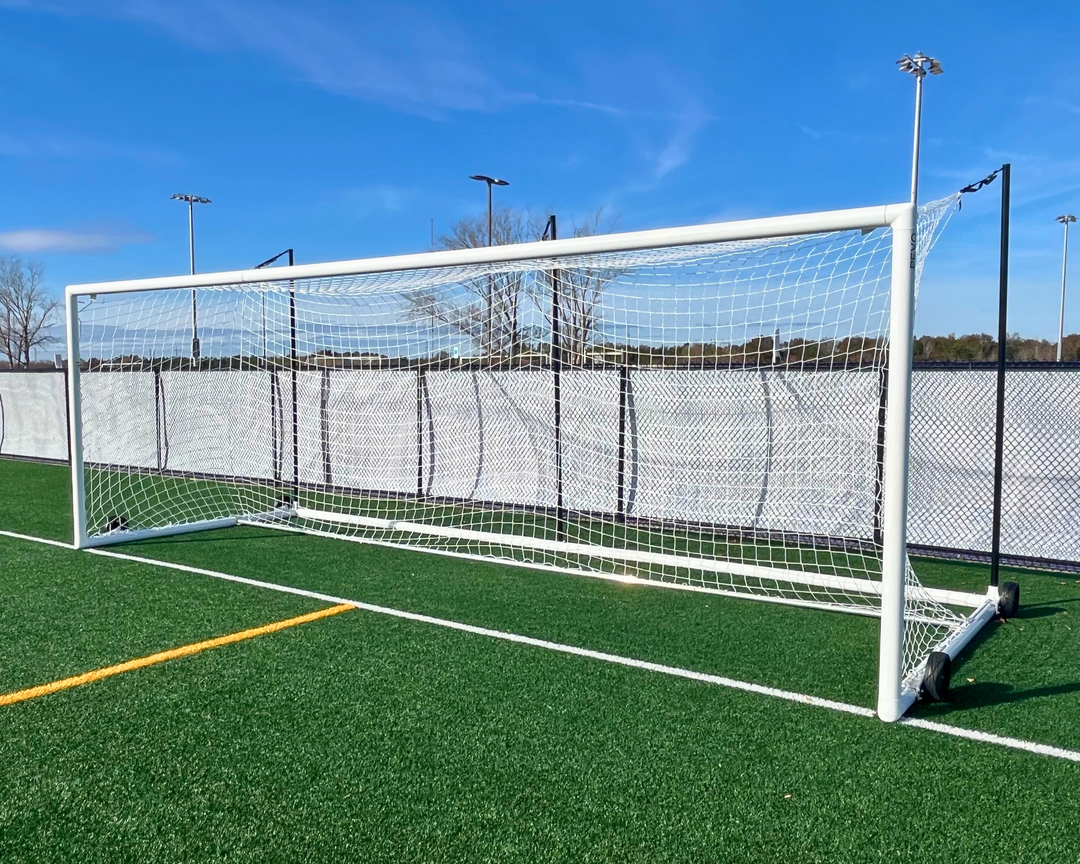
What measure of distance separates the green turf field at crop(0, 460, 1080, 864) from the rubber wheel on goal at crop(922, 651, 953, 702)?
2.8 inches

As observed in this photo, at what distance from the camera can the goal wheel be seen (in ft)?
17.0

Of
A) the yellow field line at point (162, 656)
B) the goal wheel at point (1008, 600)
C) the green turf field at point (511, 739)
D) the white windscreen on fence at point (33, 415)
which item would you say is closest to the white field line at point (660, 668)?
the green turf field at point (511, 739)

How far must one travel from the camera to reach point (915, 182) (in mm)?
22516

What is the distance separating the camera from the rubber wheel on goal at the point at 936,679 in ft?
12.4

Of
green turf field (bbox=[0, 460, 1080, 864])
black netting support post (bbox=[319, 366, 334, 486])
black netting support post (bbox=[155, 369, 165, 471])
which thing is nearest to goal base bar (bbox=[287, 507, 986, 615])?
green turf field (bbox=[0, 460, 1080, 864])

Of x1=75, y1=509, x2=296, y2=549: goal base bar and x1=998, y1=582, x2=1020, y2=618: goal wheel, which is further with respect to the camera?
x1=75, y1=509, x2=296, y2=549: goal base bar

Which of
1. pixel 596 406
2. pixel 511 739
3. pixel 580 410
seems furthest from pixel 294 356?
pixel 511 739

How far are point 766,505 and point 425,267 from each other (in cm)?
390

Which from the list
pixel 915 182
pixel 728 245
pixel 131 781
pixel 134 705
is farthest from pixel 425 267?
pixel 915 182

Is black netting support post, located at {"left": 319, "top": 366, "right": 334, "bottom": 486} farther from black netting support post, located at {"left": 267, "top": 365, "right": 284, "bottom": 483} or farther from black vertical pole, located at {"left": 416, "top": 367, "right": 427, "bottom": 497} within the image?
black vertical pole, located at {"left": 416, "top": 367, "right": 427, "bottom": 497}

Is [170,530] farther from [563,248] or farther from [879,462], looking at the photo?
[879,462]

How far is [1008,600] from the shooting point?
17.0ft

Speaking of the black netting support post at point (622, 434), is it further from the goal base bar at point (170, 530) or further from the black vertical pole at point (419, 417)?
the goal base bar at point (170, 530)

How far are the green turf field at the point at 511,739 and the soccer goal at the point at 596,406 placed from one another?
474 millimetres
